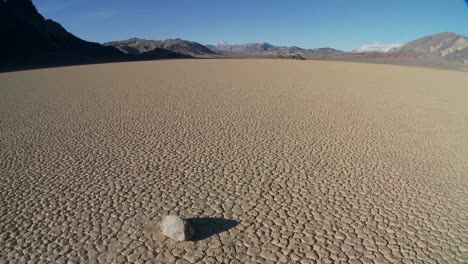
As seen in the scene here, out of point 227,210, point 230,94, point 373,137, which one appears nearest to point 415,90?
point 230,94

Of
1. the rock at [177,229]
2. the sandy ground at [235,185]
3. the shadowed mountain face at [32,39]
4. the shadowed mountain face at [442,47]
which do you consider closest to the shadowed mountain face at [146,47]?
the shadowed mountain face at [32,39]

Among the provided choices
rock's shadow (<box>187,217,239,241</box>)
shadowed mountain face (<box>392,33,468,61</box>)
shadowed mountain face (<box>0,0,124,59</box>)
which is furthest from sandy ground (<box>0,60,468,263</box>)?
shadowed mountain face (<box>392,33,468,61</box>)

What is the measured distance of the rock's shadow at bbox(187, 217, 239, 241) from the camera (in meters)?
3.74

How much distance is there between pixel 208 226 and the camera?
3.91 metres

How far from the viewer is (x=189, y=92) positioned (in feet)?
47.4

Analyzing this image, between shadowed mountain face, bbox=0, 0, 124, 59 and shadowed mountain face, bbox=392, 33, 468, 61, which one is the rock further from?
shadowed mountain face, bbox=392, 33, 468, 61

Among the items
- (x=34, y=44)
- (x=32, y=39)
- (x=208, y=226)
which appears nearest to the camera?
(x=208, y=226)

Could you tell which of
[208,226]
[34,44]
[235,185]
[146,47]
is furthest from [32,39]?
[146,47]

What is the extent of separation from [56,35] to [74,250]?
2276 inches

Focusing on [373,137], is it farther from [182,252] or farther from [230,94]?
[230,94]

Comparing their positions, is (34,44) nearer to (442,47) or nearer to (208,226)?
(208,226)

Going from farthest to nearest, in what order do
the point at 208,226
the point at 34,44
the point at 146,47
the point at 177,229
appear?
1. the point at 146,47
2. the point at 34,44
3. the point at 208,226
4. the point at 177,229

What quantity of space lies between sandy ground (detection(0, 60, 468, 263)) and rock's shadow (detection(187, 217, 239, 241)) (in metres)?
0.02

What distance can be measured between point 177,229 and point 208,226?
0.45 m
